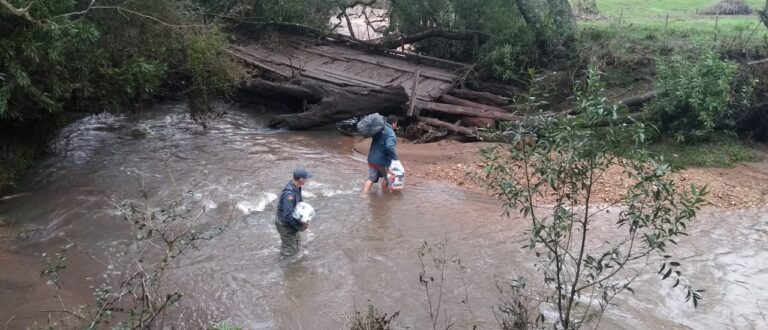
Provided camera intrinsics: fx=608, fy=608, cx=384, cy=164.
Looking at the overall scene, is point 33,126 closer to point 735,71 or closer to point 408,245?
point 408,245

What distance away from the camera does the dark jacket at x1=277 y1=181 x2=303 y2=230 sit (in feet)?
25.4

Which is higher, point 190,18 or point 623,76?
point 190,18

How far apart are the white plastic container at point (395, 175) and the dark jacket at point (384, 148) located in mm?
122

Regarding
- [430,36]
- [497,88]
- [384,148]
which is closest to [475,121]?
[497,88]

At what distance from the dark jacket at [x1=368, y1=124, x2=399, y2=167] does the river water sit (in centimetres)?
69

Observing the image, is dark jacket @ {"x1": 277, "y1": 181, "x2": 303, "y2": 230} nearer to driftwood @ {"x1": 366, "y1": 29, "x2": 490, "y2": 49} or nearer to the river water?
the river water

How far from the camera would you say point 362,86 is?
16391 millimetres

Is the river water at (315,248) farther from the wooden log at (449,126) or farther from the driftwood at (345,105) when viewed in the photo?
the wooden log at (449,126)

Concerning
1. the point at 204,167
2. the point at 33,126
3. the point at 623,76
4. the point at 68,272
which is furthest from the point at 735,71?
the point at 33,126

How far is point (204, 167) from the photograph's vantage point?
40.5ft

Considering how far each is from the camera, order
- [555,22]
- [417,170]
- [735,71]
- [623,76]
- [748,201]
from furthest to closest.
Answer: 1. [555,22]
2. [623,76]
3. [735,71]
4. [417,170]
5. [748,201]

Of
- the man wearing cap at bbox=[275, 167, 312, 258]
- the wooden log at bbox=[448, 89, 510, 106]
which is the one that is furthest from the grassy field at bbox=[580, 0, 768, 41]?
the man wearing cap at bbox=[275, 167, 312, 258]

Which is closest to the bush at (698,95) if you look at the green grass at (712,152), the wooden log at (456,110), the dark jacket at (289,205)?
the green grass at (712,152)

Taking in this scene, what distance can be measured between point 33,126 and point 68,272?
4550 millimetres
